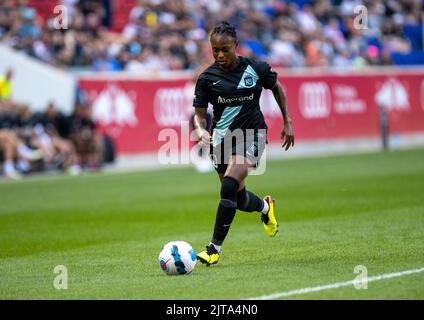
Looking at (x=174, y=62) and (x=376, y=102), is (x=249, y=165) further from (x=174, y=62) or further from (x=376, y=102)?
(x=376, y=102)

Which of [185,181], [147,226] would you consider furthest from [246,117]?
[185,181]

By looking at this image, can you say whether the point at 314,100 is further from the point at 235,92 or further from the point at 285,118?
the point at 235,92

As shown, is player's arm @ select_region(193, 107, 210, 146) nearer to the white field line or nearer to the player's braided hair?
the player's braided hair

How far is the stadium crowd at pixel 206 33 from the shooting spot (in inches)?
1089

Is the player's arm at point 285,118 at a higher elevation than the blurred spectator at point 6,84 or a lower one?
higher

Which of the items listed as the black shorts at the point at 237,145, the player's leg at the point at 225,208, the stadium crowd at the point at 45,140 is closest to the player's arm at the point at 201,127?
the black shorts at the point at 237,145

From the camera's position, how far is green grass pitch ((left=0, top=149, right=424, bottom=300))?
A: 8.45m

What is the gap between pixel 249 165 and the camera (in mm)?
9836

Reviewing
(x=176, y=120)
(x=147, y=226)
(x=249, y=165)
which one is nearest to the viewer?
(x=249, y=165)

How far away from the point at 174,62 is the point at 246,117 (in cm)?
1999

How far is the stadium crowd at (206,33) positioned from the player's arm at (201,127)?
16617 mm

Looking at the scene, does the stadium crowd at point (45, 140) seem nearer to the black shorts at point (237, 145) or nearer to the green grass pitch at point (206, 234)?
the green grass pitch at point (206, 234)

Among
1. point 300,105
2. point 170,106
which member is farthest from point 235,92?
point 300,105

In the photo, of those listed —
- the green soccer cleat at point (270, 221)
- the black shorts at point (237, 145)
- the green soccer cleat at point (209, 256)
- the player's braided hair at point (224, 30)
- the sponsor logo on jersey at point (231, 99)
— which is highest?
the player's braided hair at point (224, 30)
